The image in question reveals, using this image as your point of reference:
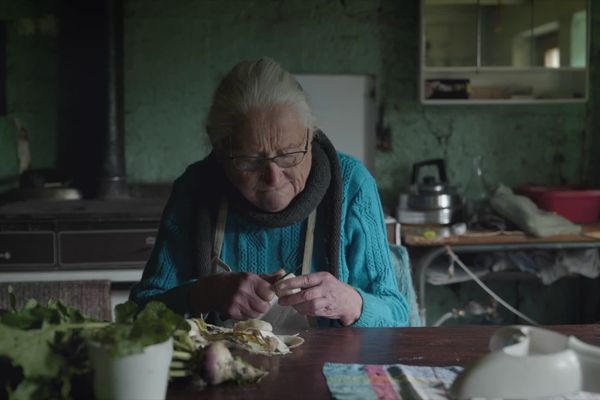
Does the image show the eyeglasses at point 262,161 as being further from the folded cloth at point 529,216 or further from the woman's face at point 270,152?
the folded cloth at point 529,216

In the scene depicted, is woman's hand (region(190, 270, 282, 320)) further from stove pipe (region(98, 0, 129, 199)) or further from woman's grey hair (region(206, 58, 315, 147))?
stove pipe (region(98, 0, 129, 199))

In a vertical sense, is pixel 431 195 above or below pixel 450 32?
below

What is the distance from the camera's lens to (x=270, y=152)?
183 cm

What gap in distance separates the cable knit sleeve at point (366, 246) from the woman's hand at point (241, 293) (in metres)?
0.37

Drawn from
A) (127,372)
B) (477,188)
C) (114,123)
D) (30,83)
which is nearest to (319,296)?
(127,372)

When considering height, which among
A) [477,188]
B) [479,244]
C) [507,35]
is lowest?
[479,244]

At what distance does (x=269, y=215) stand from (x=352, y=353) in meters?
0.58

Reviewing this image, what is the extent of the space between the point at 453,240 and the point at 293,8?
5.15ft

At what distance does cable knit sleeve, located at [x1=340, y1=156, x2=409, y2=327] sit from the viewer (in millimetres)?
1929

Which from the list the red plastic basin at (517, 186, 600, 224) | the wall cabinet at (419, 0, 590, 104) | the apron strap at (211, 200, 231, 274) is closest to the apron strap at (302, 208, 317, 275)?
the apron strap at (211, 200, 231, 274)

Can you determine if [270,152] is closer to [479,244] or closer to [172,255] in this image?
[172,255]

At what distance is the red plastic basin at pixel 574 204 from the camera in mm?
3744

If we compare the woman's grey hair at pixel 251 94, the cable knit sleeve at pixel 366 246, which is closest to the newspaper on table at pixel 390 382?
the cable knit sleeve at pixel 366 246

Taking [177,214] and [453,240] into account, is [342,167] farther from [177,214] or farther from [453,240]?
[453,240]
